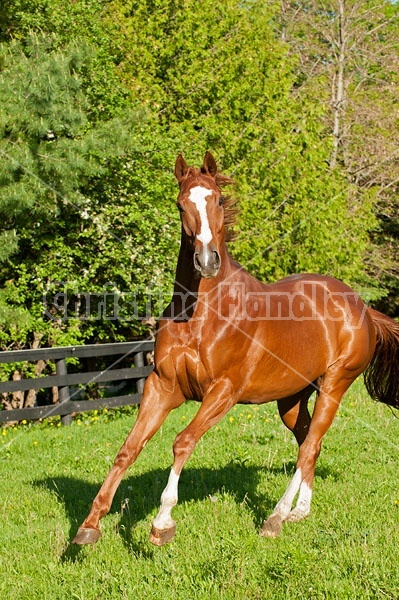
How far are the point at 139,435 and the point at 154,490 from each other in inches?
66.3

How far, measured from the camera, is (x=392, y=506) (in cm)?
555

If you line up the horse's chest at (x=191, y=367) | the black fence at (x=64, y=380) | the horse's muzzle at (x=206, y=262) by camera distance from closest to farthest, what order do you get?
the horse's muzzle at (x=206, y=262)
the horse's chest at (x=191, y=367)
the black fence at (x=64, y=380)

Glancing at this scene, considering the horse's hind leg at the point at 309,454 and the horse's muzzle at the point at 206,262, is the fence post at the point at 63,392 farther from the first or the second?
the horse's muzzle at the point at 206,262

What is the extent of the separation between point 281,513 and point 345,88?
88.3 feet

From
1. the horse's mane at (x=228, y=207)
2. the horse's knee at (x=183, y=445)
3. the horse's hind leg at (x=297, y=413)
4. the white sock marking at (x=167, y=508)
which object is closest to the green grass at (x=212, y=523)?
the white sock marking at (x=167, y=508)

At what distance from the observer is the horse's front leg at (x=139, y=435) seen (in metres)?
4.47

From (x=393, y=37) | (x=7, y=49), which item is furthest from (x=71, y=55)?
(x=393, y=37)

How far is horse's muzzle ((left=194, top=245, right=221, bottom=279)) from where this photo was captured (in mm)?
4496

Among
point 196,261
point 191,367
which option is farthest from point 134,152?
point 196,261

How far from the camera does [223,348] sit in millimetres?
4996

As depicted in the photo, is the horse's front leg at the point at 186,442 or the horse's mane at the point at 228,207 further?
the horse's mane at the point at 228,207

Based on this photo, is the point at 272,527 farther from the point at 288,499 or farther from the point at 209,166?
the point at 209,166

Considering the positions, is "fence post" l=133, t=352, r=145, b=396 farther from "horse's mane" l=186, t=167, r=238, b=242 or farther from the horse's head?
the horse's head

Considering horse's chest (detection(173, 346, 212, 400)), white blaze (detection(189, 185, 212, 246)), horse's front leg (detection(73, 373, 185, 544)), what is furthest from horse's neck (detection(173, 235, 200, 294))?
horse's front leg (detection(73, 373, 185, 544))
